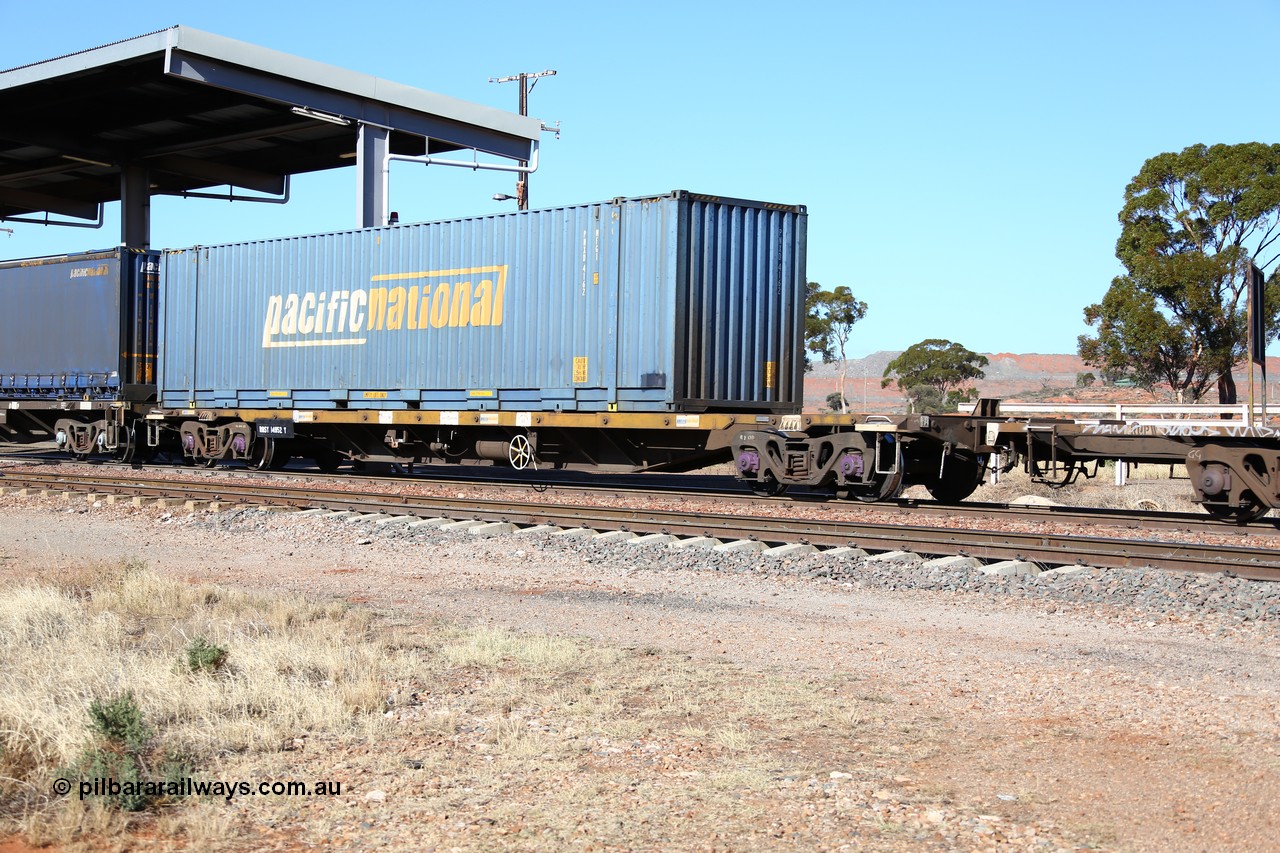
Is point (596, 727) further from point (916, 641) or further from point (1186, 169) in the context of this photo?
point (1186, 169)

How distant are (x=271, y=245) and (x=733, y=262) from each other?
28.7ft

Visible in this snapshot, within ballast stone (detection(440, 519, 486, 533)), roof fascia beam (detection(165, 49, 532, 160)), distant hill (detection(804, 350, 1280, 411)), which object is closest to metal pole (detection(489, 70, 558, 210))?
roof fascia beam (detection(165, 49, 532, 160))

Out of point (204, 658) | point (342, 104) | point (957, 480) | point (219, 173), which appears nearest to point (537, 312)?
point (957, 480)

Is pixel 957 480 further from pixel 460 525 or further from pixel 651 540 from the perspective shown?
pixel 460 525

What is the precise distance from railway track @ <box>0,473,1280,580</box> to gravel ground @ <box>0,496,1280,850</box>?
53 centimetres

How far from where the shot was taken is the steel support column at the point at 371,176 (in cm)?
2752

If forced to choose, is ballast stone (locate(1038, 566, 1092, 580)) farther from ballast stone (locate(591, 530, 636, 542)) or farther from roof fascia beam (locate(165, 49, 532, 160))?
roof fascia beam (locate(165, 49, 532, 160))

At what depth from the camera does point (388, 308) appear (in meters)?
18.0

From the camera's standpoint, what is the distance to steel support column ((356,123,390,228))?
27516mm

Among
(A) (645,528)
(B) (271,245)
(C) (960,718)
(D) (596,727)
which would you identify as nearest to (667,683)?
(D) (596,727)

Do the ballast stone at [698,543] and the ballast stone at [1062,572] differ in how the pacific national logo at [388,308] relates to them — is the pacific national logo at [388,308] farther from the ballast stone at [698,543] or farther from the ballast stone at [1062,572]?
the ballast stone at [1062,572]

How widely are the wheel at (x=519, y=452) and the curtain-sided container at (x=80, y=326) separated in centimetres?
883

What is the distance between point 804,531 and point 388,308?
9099 millimetres

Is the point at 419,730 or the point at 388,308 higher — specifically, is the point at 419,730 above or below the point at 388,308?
below
